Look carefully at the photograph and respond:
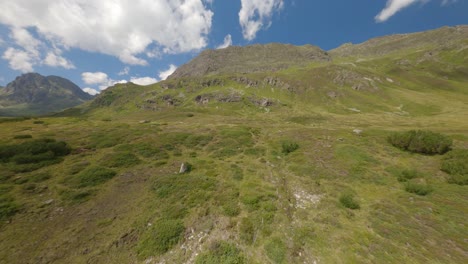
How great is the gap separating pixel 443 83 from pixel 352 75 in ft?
243

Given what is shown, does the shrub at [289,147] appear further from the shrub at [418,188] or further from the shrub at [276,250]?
the shrub at [276,250]

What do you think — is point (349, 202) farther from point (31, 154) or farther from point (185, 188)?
point (31, 154)

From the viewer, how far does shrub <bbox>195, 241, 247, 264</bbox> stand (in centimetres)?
1288

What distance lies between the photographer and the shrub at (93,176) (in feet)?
68.3

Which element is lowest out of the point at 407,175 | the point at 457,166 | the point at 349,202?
the point at 349,202

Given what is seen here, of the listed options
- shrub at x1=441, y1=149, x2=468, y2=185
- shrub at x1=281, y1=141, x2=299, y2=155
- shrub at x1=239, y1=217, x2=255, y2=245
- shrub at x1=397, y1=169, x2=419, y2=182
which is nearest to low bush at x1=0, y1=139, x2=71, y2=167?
shrub at x1=239, y1=217, x2=255, y2=245

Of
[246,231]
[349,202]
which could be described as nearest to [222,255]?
[246,231]

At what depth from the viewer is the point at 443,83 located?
16012cm

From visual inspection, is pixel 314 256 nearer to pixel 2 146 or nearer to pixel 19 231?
pixel 19 231

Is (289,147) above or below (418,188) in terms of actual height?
above

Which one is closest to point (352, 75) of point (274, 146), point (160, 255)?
point (274, 146)

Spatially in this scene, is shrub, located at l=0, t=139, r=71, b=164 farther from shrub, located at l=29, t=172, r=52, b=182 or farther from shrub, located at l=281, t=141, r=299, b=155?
shrub, located at l=281, t=141, r=299, b=155

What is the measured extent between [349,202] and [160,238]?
17.4 m

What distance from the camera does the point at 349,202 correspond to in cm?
1783
